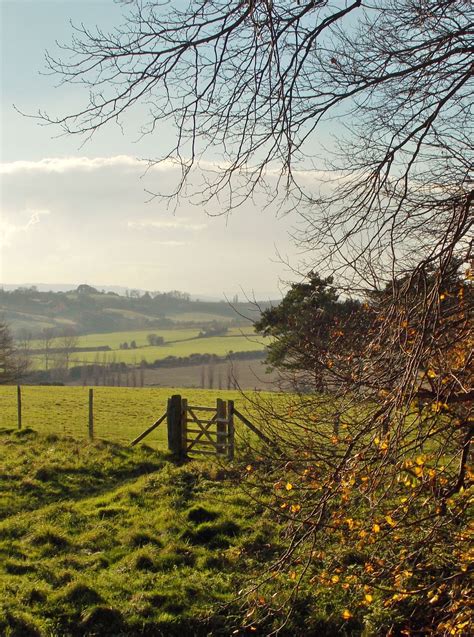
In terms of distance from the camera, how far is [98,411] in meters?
24.7

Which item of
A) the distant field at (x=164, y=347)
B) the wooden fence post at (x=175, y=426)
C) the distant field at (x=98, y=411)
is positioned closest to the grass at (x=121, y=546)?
the wooden fence post at (x=175, y=426)

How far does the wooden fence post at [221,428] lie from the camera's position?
14.4 meters

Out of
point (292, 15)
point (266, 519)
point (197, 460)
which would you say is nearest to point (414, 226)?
point (292, 15)

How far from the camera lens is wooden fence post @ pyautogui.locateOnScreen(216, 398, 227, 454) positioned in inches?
569

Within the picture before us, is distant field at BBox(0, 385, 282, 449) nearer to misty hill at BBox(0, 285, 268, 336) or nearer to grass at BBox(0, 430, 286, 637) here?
grass at BBox(0, 430, 286, 637)

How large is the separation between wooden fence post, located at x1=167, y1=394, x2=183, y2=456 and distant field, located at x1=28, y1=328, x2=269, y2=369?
4419cm

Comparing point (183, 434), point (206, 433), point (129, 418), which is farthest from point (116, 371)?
point (206, 433)

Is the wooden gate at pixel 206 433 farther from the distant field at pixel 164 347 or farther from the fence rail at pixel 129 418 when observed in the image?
the distant field at pixel 164 347

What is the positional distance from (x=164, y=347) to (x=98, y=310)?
195 feet

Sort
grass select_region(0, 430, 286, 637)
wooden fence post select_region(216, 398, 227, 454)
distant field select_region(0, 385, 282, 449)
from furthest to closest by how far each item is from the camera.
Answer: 1. distant field select_region(0, 385, 282, 449)
2. wooden fence post select_region(216, 398, 227, 454)
3. grass select_region(0, 430, 286, 637)

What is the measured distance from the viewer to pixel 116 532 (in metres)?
9.35

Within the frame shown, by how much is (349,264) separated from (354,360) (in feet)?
5.26

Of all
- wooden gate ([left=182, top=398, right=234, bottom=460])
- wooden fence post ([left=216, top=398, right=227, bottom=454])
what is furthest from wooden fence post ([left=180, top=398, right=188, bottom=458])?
wooden fence post ([left=216, top=398, right=227, bottom=454])

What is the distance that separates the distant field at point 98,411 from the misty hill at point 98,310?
8791cm
